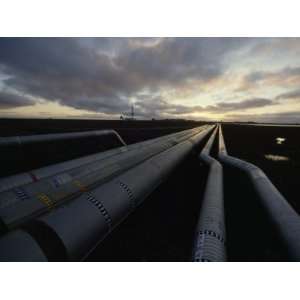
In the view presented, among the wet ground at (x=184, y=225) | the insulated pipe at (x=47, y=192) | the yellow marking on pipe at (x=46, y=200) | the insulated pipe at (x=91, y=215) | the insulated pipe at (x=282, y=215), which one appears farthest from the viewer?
the wet ground at (x=184, y=225)

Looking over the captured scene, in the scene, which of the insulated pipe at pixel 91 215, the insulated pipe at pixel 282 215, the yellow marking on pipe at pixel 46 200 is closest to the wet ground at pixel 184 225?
the insulated pipe at pixel 282 215

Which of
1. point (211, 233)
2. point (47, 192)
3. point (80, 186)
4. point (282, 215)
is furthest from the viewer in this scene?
point (80, 186)

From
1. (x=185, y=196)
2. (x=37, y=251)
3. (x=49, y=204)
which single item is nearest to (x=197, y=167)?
(x=185, y=196)

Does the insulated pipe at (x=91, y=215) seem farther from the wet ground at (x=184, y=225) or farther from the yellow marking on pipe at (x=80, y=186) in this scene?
the wet ground at (x=184, y=225)

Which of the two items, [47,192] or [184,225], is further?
[184,225]

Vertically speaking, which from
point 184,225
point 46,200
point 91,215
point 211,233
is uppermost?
point 46,200

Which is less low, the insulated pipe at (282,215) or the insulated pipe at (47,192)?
the insulated pipe at (47,192)

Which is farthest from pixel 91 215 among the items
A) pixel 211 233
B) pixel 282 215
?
pixel 282 215

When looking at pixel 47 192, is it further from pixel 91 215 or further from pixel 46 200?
pixel 91 215

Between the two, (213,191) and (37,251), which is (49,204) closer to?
(37,251)

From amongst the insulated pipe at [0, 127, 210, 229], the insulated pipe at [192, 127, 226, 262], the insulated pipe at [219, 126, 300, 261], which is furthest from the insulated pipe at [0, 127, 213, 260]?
the insulated pipe at [219, 126, 300, 261]

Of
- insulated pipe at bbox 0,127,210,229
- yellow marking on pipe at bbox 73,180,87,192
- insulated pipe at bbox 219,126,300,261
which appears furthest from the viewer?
yellow marking on pipe at bbox 73,180,87,192

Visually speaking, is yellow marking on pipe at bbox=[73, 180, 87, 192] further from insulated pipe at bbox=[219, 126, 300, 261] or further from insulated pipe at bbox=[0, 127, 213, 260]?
insulated pipe at bbox=[219, 126, 300, 261]
